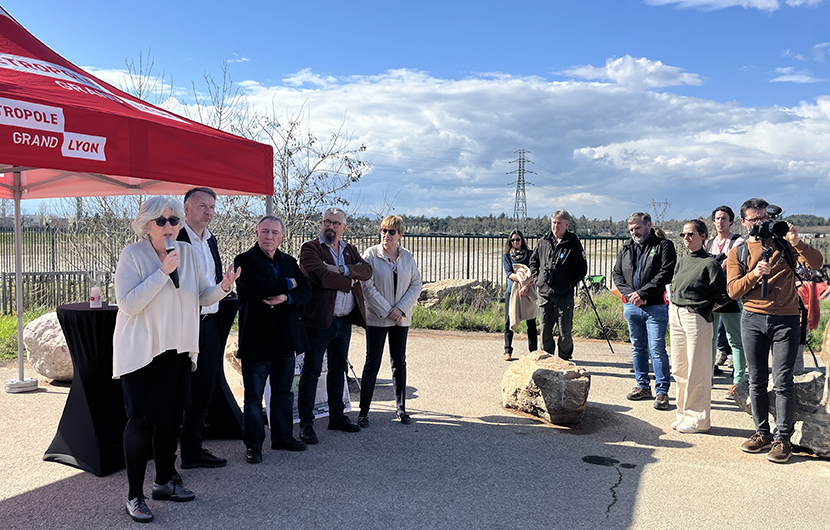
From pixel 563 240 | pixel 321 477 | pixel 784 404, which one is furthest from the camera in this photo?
pixel 563 240

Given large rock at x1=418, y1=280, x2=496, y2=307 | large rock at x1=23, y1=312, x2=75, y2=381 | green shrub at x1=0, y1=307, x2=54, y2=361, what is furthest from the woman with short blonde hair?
large rock at x1=418, y1=280, x2=496, y2=307

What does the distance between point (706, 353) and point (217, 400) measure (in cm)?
431

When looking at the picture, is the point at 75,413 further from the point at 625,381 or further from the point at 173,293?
the point at 625,381

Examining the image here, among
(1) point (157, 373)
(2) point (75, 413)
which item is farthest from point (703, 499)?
(2) point (75, 413)

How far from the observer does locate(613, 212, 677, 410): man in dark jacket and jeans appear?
6.26 meters

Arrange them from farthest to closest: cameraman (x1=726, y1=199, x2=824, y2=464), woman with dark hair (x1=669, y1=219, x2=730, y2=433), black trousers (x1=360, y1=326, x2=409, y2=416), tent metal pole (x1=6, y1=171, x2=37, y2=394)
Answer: tent metal pole (x1=6, y1=171, x2=37, y2=394) → black trousers (x1=360, y1=326, x2=409, y2=416) → woman with dark hair (x1=669, y1=219, x2=730, y2=433) → cameraman (x1=726, y1=199, x2=824, y2=464)

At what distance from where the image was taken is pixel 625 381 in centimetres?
741

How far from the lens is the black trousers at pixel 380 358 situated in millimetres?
5578

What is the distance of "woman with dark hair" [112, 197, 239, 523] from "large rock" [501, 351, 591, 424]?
10.8 ft

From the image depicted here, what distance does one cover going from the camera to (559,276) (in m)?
7.06

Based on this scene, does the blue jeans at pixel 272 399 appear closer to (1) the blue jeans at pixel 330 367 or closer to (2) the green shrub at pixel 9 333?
(1) the blue jeans at pixel 330 367

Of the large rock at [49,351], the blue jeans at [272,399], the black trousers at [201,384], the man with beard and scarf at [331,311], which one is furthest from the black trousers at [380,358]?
the large rock at [49,351]

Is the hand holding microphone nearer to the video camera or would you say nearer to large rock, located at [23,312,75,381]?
large rock, located at [23,312,75,381]

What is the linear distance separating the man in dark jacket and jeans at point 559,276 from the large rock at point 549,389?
1.05 metres
